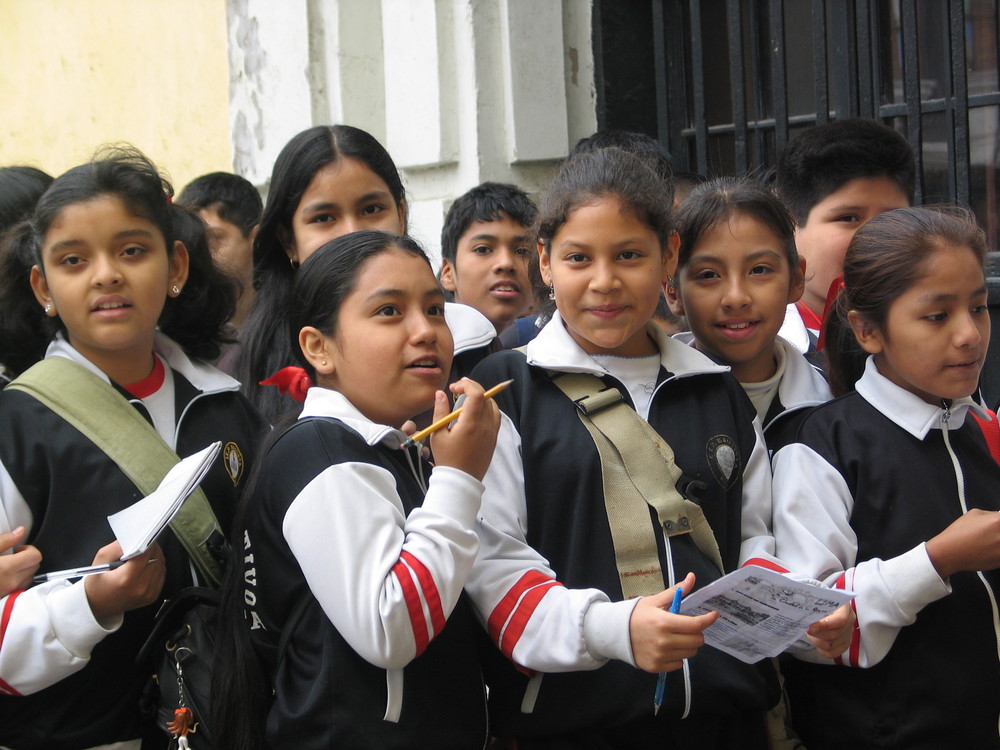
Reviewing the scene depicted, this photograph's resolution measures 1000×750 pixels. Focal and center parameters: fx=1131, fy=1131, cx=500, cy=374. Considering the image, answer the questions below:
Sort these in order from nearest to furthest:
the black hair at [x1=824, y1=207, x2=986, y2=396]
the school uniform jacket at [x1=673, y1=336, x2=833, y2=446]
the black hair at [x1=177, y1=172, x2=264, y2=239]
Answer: the black hair at [x1=824, y1=207, x2=986, y2=396]
the school uniform jacket at [x1=673, y1=336, x2=833, y2=446]
the black hair at [x1=177, y1=172, x2=264, y2=239]

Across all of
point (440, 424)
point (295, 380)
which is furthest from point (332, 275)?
point (440, 424)

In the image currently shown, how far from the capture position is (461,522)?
187cm

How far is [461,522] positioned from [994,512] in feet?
3.14

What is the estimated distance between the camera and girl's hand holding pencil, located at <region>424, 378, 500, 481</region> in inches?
74.3

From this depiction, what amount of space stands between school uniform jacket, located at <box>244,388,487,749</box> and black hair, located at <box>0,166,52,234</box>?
3.40ft

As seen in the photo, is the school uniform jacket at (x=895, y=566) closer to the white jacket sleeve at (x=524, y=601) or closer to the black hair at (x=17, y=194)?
the white jacket sleeve at (x=524, y=601)

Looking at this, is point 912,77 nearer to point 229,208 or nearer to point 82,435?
point 229,208

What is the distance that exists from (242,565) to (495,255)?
1.80 m

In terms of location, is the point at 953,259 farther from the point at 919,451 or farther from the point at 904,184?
the point at 904,184

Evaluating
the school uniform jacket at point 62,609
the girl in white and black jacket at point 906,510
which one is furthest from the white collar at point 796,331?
the school uniform jacket at point 62,609

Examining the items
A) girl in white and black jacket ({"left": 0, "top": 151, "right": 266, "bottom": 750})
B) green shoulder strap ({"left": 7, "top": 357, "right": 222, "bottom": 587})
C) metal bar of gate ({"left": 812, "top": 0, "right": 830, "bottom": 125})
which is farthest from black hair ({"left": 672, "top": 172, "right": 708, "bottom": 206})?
green shoulder strap ({"left": 7, "top": 357, "right": 222, "bottom": 587})

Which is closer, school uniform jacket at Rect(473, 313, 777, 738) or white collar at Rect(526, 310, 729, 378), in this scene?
school uniform jacket at Rect(473, 313, 777, 738)

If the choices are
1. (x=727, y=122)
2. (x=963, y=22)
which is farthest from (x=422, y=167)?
(x=963, y=22)

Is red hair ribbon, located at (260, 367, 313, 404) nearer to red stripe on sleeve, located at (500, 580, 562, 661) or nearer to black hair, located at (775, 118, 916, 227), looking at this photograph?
red stripe on sleeve, located at (500, 580, 562, 661)
